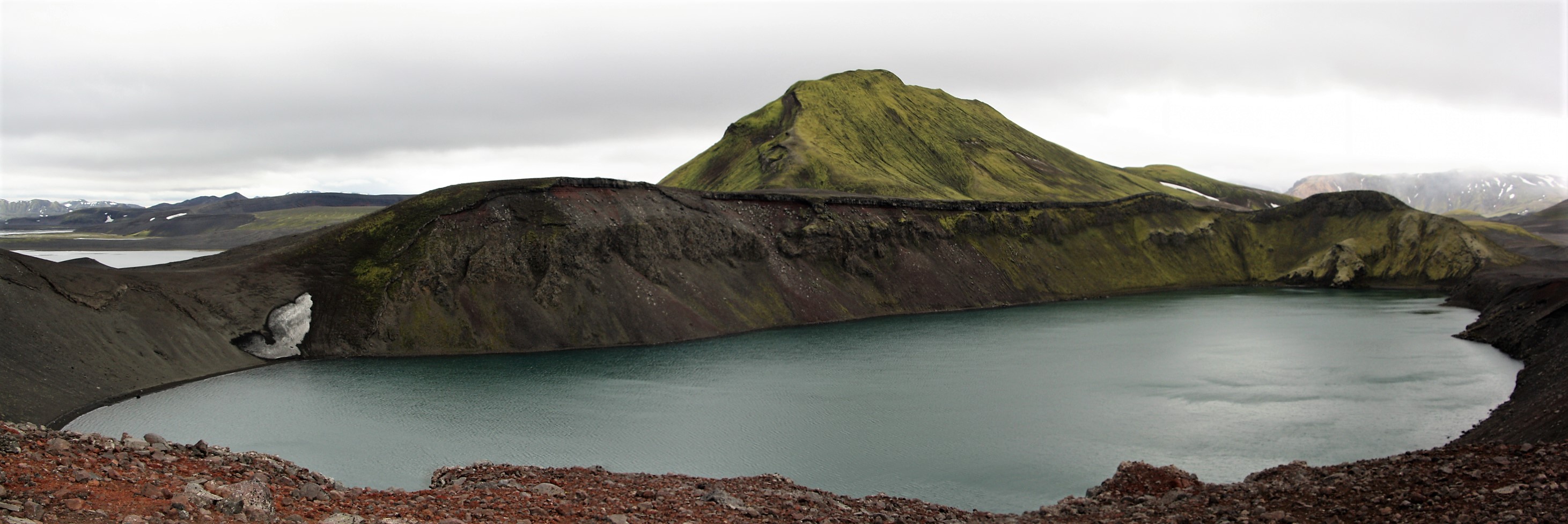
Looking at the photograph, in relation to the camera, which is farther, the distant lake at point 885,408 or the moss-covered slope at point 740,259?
the moss-covered slope at point 740,259

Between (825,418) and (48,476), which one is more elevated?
(48,476)

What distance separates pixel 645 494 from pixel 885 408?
23.0 m

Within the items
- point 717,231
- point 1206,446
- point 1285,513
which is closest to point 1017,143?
point 717,231

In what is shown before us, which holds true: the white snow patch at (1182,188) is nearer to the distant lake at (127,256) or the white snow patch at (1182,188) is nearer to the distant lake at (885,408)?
the distant lake at (885,408)

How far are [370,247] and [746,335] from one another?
29.0 meters

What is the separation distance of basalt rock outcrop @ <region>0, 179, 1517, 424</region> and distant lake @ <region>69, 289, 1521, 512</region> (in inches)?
120

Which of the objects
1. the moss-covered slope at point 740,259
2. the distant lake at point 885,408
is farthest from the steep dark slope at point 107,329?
the moss-covered slope at point 740,259

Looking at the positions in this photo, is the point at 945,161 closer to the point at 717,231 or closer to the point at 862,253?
the point at 862,253

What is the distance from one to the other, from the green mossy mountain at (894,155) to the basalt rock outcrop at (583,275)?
3063cm

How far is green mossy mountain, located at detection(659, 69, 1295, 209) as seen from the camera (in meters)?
130

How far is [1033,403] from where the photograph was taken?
4109cm

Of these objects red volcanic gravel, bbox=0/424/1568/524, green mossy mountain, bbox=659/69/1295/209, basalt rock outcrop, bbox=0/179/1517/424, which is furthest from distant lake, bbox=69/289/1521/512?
green mossy mountain, bbox=659/69/1295/209

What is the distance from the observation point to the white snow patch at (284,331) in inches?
2131

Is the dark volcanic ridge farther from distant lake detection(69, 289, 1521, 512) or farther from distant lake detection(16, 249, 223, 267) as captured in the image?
distant lake detection(16, 249, 223, 267)
